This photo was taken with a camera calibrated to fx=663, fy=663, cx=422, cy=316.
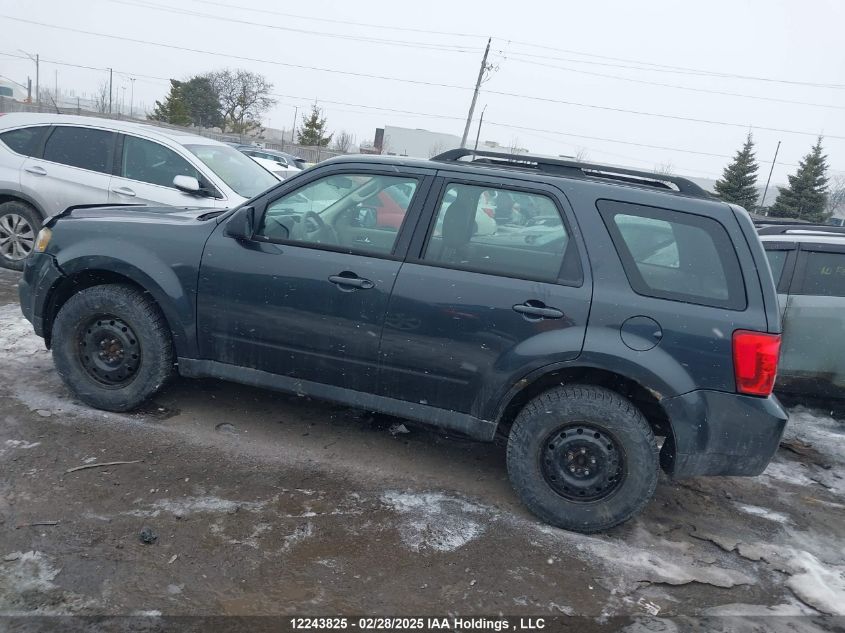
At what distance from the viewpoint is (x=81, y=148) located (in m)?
7.24

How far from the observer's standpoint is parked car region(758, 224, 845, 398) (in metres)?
5.39

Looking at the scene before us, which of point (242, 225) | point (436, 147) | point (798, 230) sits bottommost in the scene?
point (242, 225)

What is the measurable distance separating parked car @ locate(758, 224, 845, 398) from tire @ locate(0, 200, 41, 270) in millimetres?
7352

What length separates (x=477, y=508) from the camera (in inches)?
146

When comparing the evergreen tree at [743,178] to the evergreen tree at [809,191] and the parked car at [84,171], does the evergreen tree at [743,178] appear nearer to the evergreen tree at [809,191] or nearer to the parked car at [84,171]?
the evergreen tree at [809,191]

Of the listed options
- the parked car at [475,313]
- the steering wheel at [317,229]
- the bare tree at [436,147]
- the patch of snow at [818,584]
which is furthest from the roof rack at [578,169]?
the bare tree at [436,147]

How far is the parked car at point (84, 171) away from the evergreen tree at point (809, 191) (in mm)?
36827

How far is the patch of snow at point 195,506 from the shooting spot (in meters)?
3.33

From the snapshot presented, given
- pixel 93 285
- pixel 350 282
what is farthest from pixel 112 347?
pixel 350 282

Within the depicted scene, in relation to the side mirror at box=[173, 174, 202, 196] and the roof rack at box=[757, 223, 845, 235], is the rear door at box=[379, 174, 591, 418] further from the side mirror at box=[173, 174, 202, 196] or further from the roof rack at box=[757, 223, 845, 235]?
the side mirror at box=[173, 174, 202, 196]

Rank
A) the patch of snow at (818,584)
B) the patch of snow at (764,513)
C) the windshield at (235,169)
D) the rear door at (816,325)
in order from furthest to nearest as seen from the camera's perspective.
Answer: the windshield at (235,169), the rear door at (816,325), the patch of snow at (764,513), the patch of snow at (818,584)

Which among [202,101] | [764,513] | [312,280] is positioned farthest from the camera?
[202,101]

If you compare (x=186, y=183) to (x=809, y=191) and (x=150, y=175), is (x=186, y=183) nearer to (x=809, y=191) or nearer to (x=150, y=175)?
(x=150, y=175)

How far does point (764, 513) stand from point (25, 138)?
7.88m
